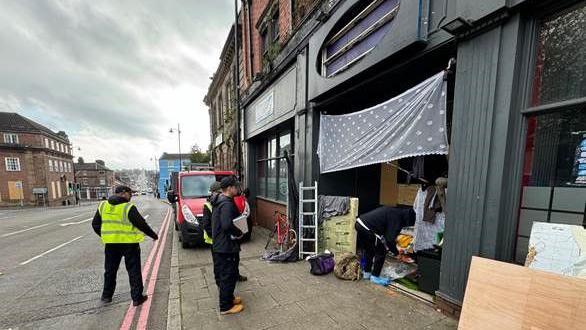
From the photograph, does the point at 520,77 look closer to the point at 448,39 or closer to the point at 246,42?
the point at 448,39

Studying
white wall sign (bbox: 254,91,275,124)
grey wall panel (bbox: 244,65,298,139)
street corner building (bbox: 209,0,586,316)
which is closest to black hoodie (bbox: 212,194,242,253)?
street corner building (bbox: 209,0,586,316)

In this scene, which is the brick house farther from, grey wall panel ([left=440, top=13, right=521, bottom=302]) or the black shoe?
grey wall panel ([left=440, top=13, right=521, bottom=302])

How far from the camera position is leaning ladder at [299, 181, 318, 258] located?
5402mm

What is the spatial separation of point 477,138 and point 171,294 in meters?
4.89

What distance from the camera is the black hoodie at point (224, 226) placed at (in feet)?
10.6

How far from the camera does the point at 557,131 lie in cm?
238

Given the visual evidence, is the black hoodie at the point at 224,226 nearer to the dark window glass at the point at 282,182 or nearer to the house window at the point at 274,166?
the house window at the point at 274,166

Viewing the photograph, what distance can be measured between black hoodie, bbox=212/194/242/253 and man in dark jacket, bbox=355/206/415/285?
2.24 metres

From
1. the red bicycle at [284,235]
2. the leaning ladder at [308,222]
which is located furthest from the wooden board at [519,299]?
the red bicycle at [284,235]

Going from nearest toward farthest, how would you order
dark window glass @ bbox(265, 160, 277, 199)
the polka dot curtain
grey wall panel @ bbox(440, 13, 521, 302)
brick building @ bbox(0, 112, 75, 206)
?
grey wall panel @ bbox(440, 13, 521, 302), the polka dot curtain, dark window glass @ bbox(265, 160, 277, 199), brick building @ bbox(0, 112, 75, 206)

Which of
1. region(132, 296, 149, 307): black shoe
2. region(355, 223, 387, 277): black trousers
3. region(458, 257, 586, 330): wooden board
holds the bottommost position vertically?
region(132, 296, 149, 307): black shoe

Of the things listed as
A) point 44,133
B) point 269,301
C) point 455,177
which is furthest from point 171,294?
point 44,133

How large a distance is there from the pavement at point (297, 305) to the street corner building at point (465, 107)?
1.93ft

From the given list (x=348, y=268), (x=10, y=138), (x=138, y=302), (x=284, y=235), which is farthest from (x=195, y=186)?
(x=10, y=138)
